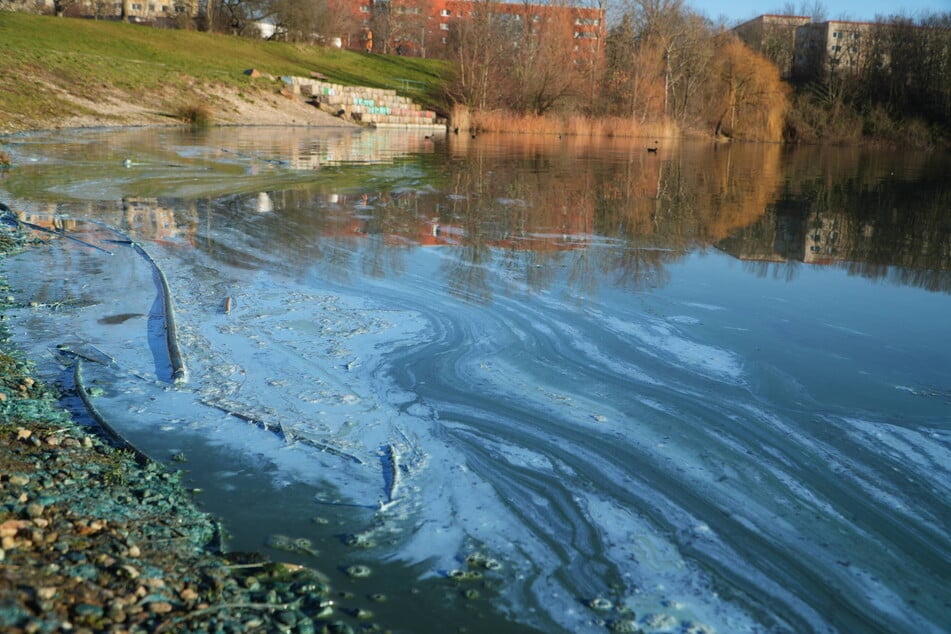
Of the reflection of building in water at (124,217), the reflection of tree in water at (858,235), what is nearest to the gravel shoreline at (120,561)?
A: the reflection of building in water at (124,217)

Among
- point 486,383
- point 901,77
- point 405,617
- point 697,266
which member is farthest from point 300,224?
point 901,77

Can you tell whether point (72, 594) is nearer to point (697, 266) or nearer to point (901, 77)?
point (697, 266)

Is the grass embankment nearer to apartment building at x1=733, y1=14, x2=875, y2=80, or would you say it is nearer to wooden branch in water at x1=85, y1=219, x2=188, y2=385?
wooden branch in water at x1=85, y1=219, x2=188, y2=385

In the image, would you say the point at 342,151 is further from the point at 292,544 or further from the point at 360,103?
the point at 360,103

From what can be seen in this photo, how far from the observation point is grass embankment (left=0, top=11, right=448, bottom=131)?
72.2 feet

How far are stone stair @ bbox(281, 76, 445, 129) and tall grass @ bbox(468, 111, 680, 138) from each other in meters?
2.80

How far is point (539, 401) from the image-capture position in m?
3.96

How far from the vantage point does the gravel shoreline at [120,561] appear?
2.08 meters

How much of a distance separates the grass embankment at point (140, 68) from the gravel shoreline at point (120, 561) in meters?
17.8

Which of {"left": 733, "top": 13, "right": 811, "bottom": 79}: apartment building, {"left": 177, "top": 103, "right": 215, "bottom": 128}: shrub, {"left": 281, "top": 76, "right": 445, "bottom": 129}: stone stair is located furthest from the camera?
{"left": 733, "top": 13, "right": 811, "bottom": 79}: apartment building

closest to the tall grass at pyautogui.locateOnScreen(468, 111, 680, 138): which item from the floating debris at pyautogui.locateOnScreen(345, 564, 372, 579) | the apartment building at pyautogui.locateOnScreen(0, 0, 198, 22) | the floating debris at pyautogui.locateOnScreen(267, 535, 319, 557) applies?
the apartment building at pyautogui.locateOnScreen(0, 0, 198, 22)

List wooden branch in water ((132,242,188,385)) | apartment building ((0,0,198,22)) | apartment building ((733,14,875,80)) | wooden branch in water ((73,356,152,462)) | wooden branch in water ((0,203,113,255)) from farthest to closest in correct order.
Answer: apartment building ((733,14,875,80))
apartment building ((0,0,198,22))
wooden branch in water ((0,203,113,255))
wooden branch in water ((132,242,188,385))
wooden branch in water ((73,356,152,462))

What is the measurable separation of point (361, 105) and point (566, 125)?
30.4 ft

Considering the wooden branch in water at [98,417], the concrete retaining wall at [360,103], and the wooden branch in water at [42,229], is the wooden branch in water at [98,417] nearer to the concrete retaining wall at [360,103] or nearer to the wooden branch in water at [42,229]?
the wooden branch in water at [42,229]
